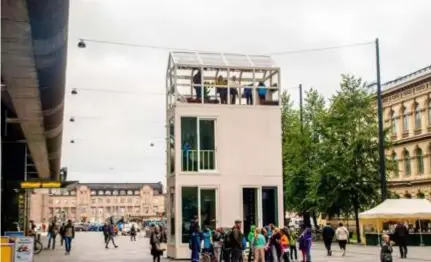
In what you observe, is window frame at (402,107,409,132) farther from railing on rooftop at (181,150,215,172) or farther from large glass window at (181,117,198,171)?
large glass window at (181,117,198,171)

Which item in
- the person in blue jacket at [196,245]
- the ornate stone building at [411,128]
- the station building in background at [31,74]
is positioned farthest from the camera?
the ornate stone building at [411,128]

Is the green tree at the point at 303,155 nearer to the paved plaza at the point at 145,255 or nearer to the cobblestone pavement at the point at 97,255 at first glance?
the paved plaza at the point at 145,255

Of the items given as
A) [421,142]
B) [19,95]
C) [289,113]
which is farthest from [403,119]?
[19,95]

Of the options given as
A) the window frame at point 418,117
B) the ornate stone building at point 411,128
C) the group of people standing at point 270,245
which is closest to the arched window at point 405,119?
the ornate stone building at point 411,128

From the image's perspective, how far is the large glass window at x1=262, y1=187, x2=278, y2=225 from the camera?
1148 inches

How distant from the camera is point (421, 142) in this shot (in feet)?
213

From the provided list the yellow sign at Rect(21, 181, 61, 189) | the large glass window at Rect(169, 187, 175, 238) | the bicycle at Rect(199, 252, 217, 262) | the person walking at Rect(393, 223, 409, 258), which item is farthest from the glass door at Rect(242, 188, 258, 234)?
the yellow sign at Rect(21, 181, 61, 189)

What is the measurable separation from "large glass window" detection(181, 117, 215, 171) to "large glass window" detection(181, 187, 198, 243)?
100 cm

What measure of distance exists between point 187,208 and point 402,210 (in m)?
12.5

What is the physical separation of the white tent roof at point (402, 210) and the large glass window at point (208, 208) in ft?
34.0

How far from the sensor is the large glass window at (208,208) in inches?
1134

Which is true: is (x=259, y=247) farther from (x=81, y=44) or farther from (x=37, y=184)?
(x=37, y=184)

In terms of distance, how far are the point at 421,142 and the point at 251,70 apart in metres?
38.3

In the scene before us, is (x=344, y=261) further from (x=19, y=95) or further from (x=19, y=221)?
(x=19, y=221)
